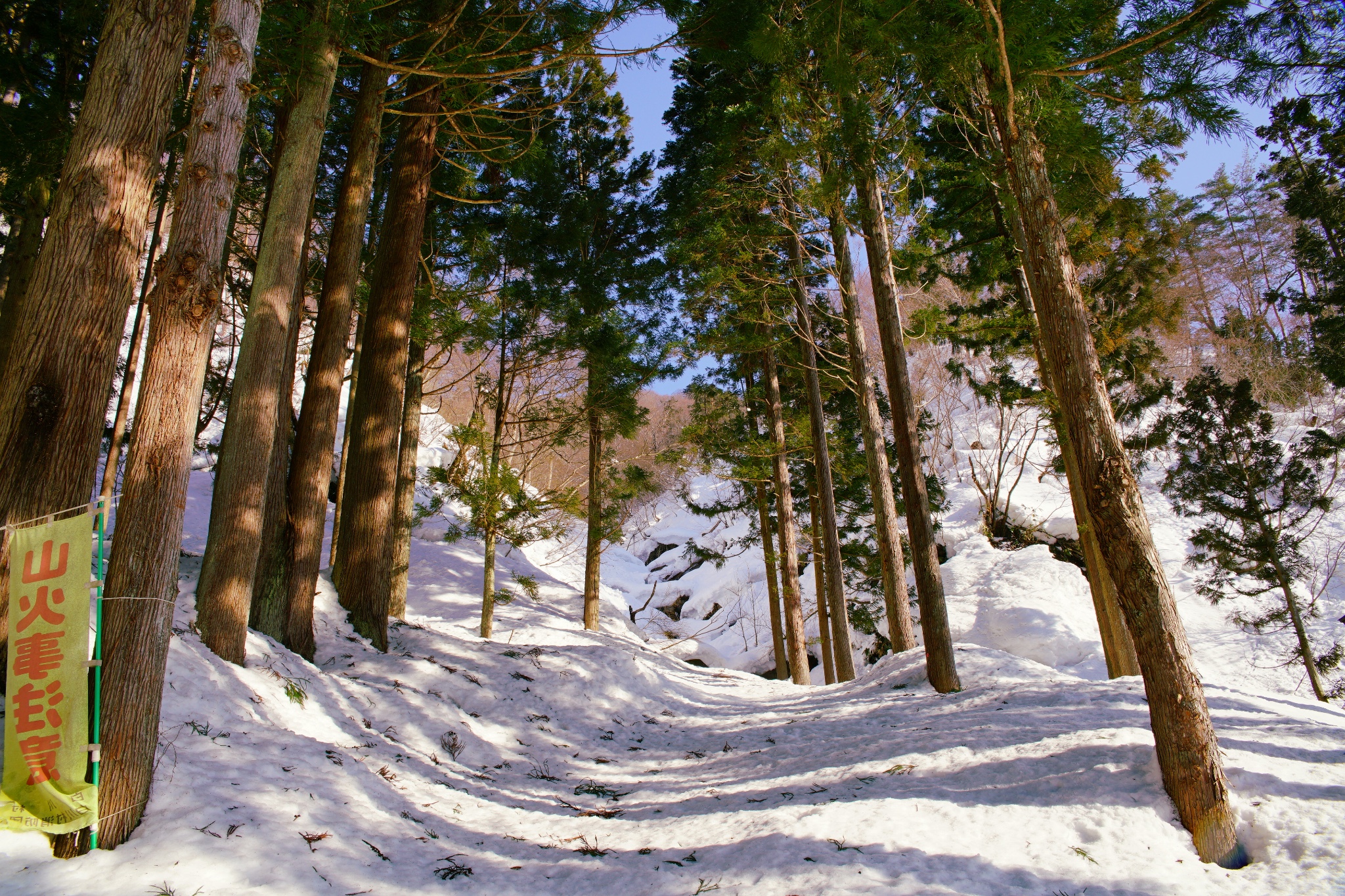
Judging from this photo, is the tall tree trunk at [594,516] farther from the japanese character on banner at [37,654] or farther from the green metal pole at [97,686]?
the japanese character on banner at [37,654]

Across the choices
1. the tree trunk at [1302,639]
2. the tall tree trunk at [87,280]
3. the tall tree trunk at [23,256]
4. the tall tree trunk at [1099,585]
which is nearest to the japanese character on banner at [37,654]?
the tall tree trunk at [87,280]

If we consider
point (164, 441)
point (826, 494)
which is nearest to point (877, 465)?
point (826, 494)

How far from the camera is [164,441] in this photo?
113 inches

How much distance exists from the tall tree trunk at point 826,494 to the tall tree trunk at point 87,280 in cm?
843

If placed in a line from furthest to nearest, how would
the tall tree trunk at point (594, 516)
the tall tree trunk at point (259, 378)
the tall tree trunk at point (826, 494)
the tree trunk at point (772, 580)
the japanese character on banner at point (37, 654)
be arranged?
the tree trunk at point (772, 580), the tall tree trunk at point (594, 516), the tall tree trunk at point (826, 494), the tall tree trunk at point (259, 378), the japanese character on banner at point (37, 654)

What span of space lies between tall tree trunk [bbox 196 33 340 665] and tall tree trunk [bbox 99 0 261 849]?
1.50m

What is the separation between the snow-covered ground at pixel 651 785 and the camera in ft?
8.17

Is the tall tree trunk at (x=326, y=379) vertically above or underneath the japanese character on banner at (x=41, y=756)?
above

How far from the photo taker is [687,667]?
11.5 meters

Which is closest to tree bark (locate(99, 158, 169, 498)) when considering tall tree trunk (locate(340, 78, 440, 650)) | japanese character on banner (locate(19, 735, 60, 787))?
tall tree trunk (locate(340, 78, 440, 650))

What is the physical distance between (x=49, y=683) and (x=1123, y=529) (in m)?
4.90

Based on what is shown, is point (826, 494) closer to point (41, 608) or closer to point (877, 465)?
point (877, 465)

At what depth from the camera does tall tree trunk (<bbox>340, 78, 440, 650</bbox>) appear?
6.59 metres

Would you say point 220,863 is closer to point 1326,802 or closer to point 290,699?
point 290,699
